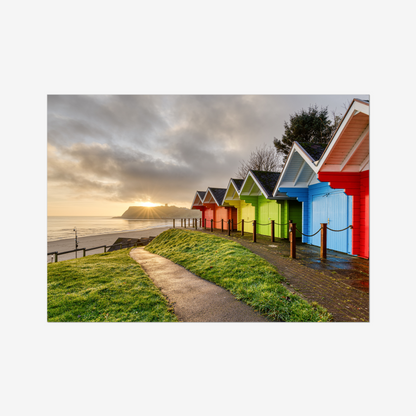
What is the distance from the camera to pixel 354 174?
5445mm

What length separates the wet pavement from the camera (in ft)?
9.55

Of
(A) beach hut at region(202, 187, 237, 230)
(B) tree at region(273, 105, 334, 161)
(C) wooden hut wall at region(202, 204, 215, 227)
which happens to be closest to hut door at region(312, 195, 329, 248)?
(A) beach hut at region(202, 187, 237, 230)

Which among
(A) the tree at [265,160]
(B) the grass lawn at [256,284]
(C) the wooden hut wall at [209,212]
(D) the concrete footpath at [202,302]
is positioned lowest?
(D) the concrete footpath at [202,302]

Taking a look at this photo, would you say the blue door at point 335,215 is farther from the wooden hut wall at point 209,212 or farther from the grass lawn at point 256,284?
the wooden hut wall at point 209,212

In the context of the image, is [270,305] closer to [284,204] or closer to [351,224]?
[351,224]

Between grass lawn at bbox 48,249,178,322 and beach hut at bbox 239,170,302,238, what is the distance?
7.53 metres

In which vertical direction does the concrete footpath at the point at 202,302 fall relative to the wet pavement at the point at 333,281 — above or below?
below

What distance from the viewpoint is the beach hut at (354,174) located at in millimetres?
4884

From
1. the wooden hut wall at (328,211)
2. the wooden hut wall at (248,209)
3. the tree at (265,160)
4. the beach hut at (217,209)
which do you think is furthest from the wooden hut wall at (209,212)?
the wooden hut wall at (328,211)

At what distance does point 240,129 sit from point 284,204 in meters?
7.15

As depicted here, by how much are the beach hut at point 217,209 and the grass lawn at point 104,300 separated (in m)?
10.9

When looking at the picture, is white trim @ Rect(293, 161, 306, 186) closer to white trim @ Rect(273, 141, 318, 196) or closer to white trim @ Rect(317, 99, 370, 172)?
white trim @ Rect(273, 141, 318, 196)

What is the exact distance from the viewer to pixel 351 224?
5879 mm

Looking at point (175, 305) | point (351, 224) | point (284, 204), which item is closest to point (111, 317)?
point (175, 305)
